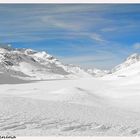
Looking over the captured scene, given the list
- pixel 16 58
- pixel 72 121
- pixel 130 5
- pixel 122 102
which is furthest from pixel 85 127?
pixel 16 58

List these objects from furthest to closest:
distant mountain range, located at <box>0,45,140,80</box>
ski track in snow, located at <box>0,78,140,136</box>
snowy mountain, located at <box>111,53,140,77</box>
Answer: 1. distant mountain range, located at <box>0,45,140,80</box>
2. snowy mountain, located at <box>111,53,140,77</box>
3. ski track in snow, located at <box>0,78,140,136</box>

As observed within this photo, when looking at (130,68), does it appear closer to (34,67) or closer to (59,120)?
(59,120)

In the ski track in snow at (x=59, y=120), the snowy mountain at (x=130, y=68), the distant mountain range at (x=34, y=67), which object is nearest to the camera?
the ski track in snow at (x=59, y=120)

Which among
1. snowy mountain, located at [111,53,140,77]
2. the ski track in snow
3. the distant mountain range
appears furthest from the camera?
the distant mountain range

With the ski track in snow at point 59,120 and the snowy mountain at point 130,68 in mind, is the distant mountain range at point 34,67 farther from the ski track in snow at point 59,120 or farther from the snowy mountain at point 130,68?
the ski track in snow at point 59,120


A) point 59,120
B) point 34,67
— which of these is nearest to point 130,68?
point 59,120

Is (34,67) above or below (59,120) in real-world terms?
below

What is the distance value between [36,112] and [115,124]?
2434mm

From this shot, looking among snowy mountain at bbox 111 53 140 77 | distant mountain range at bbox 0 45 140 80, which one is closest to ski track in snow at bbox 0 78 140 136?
distant mountain range at bbox 0 45 140 80

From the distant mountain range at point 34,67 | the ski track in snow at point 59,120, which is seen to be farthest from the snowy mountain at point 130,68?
the ski track in snow at point 59,120

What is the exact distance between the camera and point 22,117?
32.4 ft

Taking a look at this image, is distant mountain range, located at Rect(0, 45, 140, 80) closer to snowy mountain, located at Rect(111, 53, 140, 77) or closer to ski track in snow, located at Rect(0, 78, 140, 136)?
snowy mountain, located at Rect(111, 53, 140, 77)

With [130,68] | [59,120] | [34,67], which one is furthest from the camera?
[34,67]

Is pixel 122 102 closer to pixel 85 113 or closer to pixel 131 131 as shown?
pixel 85 113
